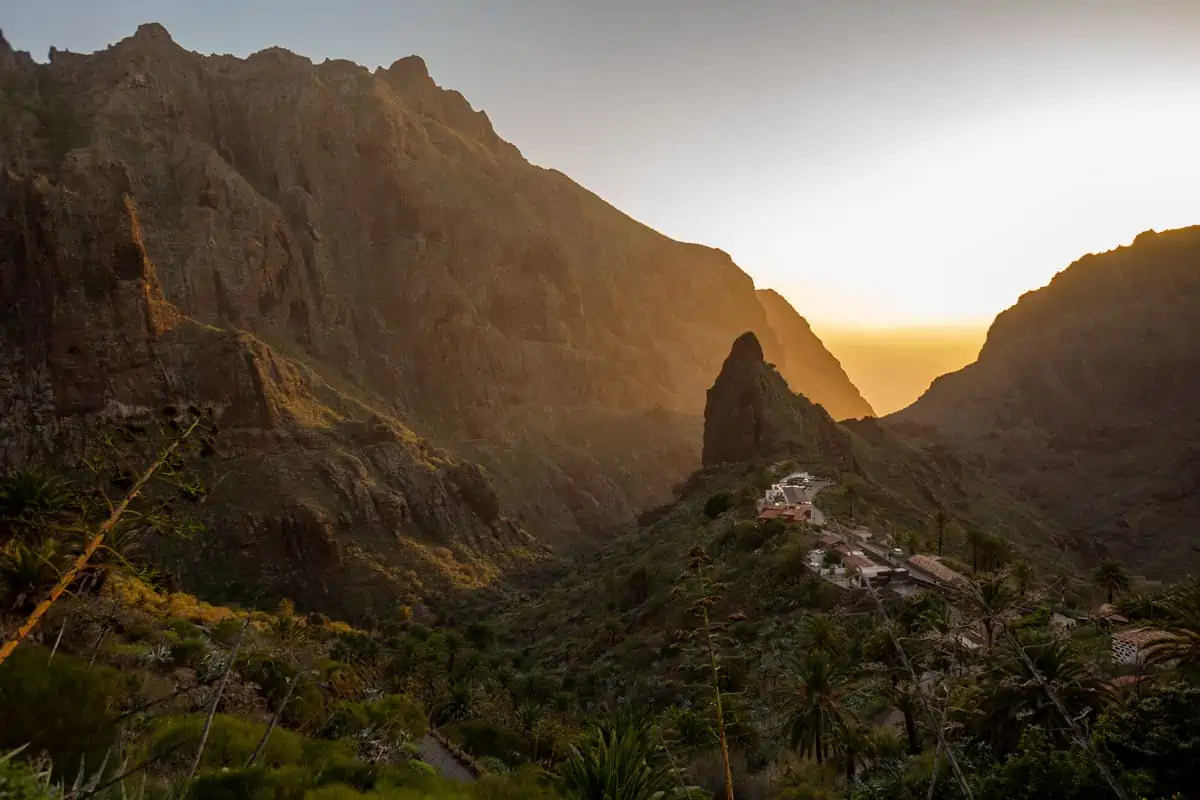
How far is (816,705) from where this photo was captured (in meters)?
25.1

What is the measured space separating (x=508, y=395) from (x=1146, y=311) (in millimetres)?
171526

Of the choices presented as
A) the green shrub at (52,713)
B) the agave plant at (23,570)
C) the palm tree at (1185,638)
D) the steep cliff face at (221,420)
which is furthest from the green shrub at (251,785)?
the steep cliff face at (221,420)

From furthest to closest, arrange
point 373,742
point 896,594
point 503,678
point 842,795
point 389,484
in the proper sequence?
point 389,484
point 503,678
point 896,594
point 842,795
point 373,742

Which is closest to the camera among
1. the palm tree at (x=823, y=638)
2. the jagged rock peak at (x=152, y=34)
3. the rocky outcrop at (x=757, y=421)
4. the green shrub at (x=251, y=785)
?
the green shrub at (x=251, y=785)

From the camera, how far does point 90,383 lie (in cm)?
8688

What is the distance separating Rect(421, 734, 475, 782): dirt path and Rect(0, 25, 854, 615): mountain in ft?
172

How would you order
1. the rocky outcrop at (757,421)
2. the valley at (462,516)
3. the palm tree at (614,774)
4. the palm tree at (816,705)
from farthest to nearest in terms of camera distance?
the rocky outcrop at (757,421) < the palm tree at (816,705) < the valley at (462,516) < the palm tree at (614,774)

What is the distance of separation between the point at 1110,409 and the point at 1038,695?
179 metres

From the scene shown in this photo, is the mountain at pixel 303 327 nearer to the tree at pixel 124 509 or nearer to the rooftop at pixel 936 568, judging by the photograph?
the rooftop at pixel 936 568

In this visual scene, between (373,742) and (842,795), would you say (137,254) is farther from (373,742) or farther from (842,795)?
(842,795)

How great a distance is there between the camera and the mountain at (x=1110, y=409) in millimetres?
123562

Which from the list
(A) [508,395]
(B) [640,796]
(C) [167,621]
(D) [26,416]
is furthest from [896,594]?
(A) [508,395]

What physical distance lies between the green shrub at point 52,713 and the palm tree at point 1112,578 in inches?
2873

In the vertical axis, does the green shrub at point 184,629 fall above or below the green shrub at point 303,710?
above
